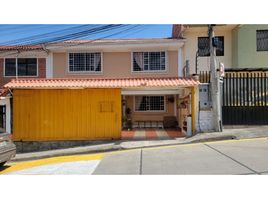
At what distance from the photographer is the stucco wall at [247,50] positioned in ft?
68.1

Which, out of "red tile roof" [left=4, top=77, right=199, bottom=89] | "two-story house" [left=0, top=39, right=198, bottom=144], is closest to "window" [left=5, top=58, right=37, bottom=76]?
"two-story house" [left=0, top=39, right=198, bottom=144]

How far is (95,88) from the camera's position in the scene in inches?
616

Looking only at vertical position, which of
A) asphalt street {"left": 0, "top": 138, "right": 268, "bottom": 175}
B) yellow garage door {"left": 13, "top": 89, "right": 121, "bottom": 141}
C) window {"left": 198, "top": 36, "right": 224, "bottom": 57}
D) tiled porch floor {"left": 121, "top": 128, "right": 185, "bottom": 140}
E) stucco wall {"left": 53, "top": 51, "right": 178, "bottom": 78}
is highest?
window {"left": 198, "top": 36, "right": 224, "bottom": 57}

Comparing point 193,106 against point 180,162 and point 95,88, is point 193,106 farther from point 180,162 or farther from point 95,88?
point 180,162

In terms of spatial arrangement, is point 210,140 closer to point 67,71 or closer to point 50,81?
point 50,81

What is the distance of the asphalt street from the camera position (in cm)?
833

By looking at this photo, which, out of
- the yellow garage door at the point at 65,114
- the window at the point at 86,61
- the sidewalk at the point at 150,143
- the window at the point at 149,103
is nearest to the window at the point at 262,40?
the window at the point at 149,103

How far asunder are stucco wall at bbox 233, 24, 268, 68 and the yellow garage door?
8.84m

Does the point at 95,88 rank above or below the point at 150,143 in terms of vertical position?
above

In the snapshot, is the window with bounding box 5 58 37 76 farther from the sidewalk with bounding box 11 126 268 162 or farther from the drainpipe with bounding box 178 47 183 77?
the sidewalk with bounding box 11 126 268 162

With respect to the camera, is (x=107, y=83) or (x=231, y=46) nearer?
(x=107, y=83)

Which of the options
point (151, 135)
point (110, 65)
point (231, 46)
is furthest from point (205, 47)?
point (151, 135)

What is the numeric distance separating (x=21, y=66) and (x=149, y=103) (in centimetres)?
823

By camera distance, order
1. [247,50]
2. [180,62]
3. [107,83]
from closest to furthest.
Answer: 1. [107,83]
2. [247,50]
3. [180,62]
